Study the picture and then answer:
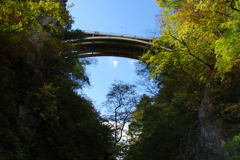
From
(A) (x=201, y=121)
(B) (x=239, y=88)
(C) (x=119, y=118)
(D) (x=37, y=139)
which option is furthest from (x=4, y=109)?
(C) (x=119, y=118)

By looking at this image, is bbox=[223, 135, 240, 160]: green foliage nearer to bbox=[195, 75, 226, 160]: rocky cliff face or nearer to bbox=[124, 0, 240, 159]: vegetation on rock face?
bbox=[124, 0, 240, 159]: vegetation on rock face

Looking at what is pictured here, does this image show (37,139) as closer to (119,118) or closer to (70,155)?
(70,155)

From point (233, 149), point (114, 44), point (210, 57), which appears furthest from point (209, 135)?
point (114, 44)

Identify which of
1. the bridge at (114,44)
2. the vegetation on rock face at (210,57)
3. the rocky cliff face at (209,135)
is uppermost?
the bridge at (114,44)

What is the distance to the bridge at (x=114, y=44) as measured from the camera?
2569 cm

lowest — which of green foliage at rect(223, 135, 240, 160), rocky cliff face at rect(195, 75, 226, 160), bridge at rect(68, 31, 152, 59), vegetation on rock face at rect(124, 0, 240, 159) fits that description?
green foliage at rect(223, 135, 240, 160)

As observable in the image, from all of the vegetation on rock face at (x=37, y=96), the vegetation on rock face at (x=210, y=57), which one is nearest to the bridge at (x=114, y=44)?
the vegetation on rock face at (x=37, y=96)

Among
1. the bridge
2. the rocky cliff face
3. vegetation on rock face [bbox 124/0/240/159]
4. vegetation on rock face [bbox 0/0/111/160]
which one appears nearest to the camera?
vegetation on rock face [bbox 124/0/240/159]

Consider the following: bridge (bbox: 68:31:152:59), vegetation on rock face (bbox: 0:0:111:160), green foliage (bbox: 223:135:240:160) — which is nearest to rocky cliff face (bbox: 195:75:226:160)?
green foliage (bbox: 223:135:240:160)

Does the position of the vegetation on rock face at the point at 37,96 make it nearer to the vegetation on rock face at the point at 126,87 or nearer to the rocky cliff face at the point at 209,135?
the vegetation on rock face at the point at 126,87

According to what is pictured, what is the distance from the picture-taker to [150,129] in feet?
52.5

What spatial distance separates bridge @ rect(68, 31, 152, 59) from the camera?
25.7 meters

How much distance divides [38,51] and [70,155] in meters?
6.09

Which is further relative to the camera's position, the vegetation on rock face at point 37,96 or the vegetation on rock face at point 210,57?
the vegetation on rock face at point 37,96
